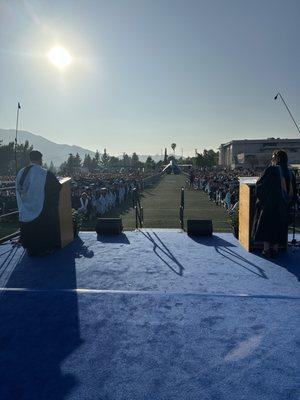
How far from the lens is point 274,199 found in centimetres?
591

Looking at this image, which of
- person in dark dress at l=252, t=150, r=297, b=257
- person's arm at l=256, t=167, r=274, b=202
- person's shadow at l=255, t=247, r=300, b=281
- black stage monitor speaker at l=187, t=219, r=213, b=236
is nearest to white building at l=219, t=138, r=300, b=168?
black stage monitor speaker at l=187, t=219, r=213, b=236

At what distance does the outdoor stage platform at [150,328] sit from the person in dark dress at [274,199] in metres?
0.44

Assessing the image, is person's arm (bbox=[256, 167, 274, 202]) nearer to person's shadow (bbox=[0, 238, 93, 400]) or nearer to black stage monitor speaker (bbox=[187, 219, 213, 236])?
black stage monitor speaker (bbox=[187, 219, 213, 236])

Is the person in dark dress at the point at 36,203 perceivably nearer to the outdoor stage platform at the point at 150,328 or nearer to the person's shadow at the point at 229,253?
the outdoor stage platform at the point at 150,328

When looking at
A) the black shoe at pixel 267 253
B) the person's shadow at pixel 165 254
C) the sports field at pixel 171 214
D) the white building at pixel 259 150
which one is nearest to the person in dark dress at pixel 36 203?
the person's shadow at pixel 165 254

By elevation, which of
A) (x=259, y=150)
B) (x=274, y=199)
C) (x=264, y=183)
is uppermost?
(x=259, y=150)

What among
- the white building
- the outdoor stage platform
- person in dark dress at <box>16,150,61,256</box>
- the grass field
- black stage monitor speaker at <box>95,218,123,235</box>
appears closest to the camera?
the outdoor stage platform

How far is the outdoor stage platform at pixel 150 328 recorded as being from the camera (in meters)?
2.66

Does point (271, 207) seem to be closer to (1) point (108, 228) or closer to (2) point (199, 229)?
(2) point (199, 229)

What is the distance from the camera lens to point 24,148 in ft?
311

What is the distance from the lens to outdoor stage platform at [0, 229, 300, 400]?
2.66 m

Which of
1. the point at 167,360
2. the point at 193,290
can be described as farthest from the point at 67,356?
the point at 193,290

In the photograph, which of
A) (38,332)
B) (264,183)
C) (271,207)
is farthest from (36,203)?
(271,207)

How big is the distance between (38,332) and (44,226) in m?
3.08
